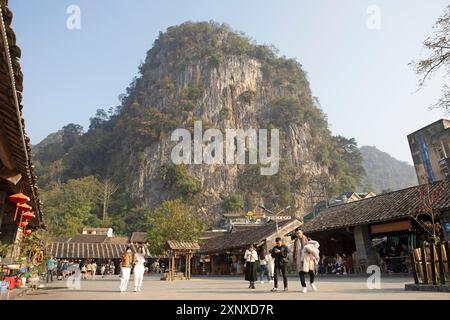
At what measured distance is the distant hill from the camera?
113825mm

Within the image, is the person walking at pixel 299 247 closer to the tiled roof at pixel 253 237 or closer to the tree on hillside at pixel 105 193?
the tiled roof at pixel 253 237

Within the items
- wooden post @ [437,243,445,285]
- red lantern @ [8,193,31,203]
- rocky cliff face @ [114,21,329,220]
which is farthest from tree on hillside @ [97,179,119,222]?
wooden post @ [437,243,445,285]

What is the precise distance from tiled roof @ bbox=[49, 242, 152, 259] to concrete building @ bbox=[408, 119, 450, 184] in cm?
2388

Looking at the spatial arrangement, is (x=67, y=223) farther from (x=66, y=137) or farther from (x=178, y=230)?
(x=66, y=137)

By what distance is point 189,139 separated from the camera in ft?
230

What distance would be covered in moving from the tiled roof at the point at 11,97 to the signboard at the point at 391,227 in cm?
1513

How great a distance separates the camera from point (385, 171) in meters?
128

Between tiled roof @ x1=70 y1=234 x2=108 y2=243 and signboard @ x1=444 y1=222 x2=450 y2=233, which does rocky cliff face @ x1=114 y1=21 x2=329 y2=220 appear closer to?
tiled roof @ x1=70 y1=234 x2=108 y2=243

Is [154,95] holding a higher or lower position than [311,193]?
higher

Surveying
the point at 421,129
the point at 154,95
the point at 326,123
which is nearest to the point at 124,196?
the point at 154,95

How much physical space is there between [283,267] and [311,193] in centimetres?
6045

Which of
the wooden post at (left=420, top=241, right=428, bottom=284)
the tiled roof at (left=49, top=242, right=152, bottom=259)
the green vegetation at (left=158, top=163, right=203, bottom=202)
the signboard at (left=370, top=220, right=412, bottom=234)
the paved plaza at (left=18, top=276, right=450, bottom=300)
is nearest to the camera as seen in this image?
the paved plaza at (left=18, top=276, right=450, bottom=300)

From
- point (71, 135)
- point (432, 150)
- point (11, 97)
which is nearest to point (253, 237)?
point (432, 150)

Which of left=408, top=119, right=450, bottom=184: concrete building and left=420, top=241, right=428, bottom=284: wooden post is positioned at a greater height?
left=408, top=119, right=450, bottom=184: concrete building
